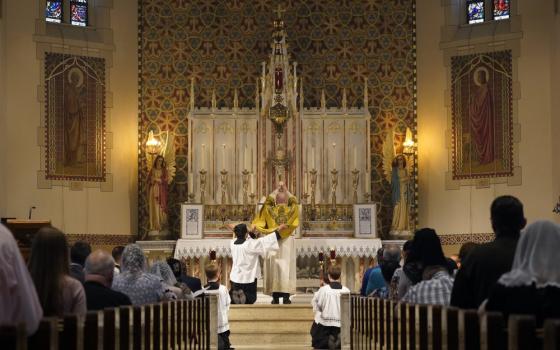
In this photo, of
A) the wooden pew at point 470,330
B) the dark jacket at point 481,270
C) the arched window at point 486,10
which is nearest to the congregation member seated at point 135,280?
the dark jacket at point 481,270

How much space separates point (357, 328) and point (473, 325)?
21.2 ft

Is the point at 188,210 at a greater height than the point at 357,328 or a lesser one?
greater

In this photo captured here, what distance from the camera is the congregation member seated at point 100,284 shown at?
7.89m

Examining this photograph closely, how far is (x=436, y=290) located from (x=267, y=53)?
47.1 ft

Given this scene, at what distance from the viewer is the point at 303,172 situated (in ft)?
70.0

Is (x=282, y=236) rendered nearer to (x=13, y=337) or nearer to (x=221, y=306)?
(x=221, y=306)

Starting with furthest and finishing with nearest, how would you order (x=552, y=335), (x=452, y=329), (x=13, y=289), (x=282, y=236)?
(x=282, y=236) < (x=452, y=329) < (x=13, y=289) < (x=552, y=335)

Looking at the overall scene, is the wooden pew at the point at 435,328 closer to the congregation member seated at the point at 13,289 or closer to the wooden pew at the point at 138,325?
the wooden pew at the point at 138,325

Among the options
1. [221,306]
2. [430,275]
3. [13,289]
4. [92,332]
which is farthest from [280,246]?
[13,289]

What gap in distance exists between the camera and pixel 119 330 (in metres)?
6.81

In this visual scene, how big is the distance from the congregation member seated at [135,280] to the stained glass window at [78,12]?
13.2 metres

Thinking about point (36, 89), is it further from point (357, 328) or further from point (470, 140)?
point (357, 328)

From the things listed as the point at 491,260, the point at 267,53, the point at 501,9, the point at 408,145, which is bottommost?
the point at 491,260

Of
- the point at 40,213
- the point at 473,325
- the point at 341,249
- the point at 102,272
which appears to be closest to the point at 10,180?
the point at 40,213
